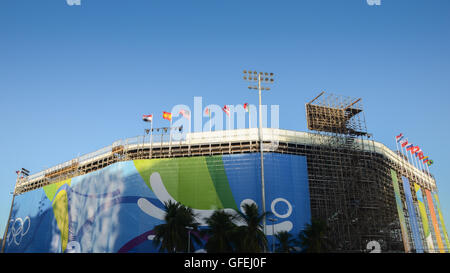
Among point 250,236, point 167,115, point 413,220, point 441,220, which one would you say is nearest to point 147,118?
point 167,115

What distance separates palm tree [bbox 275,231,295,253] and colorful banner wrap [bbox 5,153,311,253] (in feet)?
8.80

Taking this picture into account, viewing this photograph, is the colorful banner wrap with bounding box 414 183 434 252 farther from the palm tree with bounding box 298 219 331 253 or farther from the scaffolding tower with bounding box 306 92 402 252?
the palm tree with bounding box 298 219 331 253

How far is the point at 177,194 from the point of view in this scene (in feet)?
197

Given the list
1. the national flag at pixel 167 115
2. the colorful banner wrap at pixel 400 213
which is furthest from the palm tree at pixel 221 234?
the colorful banner wrap at pixel 400 213

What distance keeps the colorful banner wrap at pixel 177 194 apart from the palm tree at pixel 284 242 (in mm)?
2682

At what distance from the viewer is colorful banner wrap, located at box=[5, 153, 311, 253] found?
58.0 m

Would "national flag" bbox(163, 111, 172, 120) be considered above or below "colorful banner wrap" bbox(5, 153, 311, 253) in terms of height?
above

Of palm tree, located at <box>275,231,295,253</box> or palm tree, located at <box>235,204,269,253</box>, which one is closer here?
palm tree, located at <box>235,204,269,253</box>

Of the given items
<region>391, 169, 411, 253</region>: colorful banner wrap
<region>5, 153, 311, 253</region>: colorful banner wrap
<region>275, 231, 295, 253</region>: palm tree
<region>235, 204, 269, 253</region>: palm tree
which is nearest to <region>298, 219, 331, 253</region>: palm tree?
<region>275, 231, 295, 253</region>: palm tree

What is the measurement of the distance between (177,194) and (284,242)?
2013 centimetres

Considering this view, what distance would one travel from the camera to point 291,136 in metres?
65.7

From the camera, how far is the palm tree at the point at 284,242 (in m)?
51.5

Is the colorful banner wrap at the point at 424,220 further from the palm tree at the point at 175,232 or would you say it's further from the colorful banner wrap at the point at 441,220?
the palm tree at the point at 175,232
